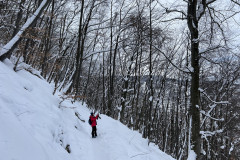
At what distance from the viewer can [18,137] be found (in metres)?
2.32

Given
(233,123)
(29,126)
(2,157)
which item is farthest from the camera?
(233,123)

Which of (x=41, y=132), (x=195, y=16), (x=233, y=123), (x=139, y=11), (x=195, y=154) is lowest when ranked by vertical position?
(x=233, y=123)

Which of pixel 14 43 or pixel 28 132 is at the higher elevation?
pixel 14 43

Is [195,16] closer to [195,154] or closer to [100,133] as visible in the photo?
[195,154]

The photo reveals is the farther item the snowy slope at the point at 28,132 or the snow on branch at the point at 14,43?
the snow on branch at the point at 14,43

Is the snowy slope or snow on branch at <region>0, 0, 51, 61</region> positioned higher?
snow on branch at <region>0, 0, 51, 61</region>

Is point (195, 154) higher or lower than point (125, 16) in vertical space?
lower

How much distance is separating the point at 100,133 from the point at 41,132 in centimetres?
627

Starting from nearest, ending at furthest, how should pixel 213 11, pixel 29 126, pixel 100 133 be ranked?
pixel 29 126 → pixel 213 11 → pixel 100 133

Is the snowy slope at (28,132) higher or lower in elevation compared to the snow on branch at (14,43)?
lower

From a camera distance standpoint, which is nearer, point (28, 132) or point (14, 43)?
point (28, 132)

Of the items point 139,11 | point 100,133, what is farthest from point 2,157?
point 139,11

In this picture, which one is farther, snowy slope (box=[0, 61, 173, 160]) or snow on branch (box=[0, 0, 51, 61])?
snow on branch (box=[0, 0, 51, 61])

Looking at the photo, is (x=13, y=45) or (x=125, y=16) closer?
(x=13, y=45)
